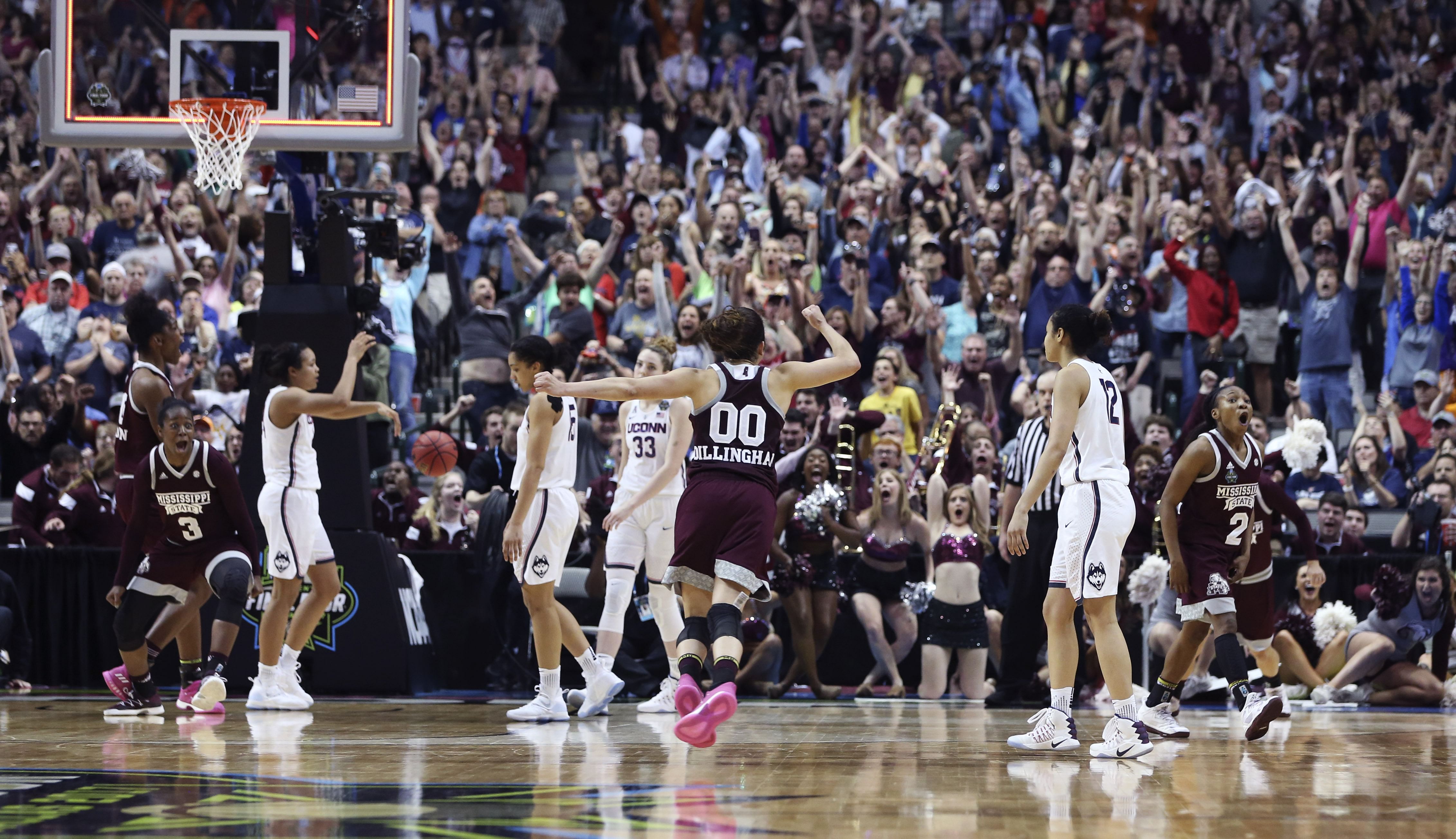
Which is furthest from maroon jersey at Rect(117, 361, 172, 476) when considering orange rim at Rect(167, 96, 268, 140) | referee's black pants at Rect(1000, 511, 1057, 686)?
referee's black pants at Rect(1000, 511, 1057, 686)

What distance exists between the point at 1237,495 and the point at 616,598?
3.77 metres

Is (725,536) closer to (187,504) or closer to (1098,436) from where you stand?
(1098,436)

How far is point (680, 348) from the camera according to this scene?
14.3 meters

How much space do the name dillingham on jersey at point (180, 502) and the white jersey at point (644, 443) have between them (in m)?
2.59

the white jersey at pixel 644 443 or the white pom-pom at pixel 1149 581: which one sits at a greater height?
the white jersey at pixel 644 443

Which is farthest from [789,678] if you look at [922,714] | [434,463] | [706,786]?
[706,786]

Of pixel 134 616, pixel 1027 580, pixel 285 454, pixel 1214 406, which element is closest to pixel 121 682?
pixel 134 616

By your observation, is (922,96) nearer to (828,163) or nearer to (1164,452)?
(828,163)

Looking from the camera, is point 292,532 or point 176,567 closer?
point 176,567

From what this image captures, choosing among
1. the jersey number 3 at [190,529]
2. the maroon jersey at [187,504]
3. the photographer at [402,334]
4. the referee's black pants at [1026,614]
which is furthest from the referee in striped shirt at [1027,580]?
the photographer at [402,334]

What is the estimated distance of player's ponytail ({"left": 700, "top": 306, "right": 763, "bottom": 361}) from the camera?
793 centimetres

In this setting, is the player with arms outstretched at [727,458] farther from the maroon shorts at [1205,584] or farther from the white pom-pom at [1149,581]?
the white pom-pom at [1149,581]

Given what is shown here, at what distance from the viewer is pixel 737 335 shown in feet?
26.0

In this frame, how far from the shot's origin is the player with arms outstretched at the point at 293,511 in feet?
33.8
